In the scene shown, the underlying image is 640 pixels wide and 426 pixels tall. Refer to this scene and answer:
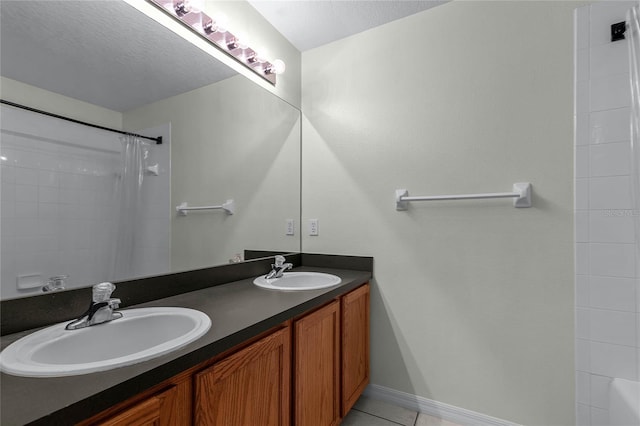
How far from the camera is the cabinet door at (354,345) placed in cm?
150

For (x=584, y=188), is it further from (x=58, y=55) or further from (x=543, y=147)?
(x=58, y=55)

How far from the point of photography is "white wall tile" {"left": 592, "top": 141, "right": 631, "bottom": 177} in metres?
1.25

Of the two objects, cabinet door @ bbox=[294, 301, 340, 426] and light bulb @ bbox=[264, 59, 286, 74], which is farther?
light bulb @ bbox=[264, 59, 286, 74]

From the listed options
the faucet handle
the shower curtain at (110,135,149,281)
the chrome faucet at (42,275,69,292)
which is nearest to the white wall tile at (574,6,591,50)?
the shower curtain at (110,135,149,281)

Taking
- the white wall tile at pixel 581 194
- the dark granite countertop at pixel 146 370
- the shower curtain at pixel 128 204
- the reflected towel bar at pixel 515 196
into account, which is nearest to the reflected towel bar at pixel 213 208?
the shower curtain at pixel 128 204

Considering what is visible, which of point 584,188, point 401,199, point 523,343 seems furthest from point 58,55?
point 523,343

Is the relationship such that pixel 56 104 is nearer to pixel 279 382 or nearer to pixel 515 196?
pixel 279 382

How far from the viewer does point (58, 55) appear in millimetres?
951

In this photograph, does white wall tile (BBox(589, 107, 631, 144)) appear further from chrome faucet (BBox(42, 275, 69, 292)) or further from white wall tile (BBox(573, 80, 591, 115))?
chrome faucet (BBox(42, 275, 69, 292))

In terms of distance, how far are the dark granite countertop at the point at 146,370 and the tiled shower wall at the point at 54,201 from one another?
0.19 metres

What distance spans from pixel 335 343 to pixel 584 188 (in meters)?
1.33

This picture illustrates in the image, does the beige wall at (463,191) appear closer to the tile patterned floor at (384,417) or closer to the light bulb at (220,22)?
the tile patterned floor at (384,417)

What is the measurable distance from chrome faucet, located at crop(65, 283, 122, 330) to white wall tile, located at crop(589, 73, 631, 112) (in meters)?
2.01

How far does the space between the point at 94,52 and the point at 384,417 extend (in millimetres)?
2125
